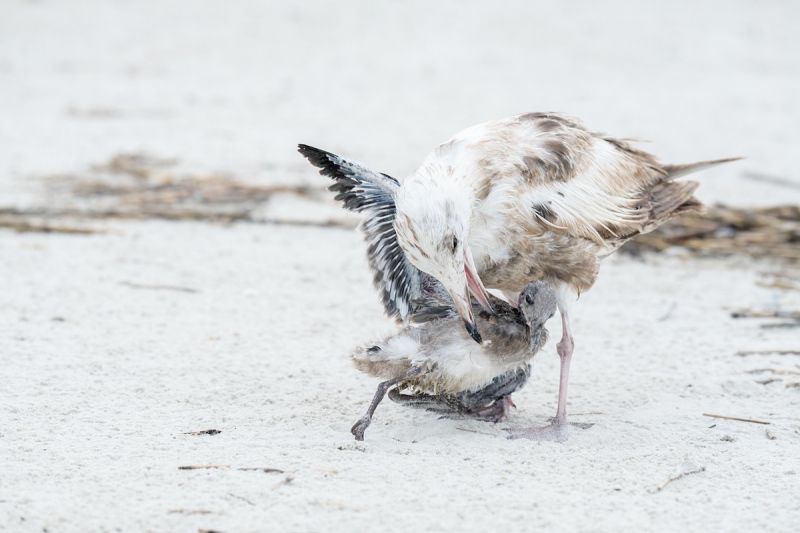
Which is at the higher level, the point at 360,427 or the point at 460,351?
the point at 460,351

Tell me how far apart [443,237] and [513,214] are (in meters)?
0.55

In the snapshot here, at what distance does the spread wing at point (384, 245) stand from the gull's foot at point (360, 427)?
2.90 feet

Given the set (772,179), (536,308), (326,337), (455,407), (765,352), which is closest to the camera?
(536,308)

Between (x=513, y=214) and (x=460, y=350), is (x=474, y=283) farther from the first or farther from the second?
(x=513, y=214)

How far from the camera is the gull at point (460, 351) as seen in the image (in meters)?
4.83

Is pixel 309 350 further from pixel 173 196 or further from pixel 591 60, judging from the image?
pixel 591 60

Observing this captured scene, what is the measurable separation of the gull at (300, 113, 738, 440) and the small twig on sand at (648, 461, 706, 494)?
0.63 m

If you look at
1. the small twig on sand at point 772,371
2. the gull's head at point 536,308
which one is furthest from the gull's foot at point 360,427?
the small twig on sand at point 772,371

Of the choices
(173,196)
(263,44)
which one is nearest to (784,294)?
(173,196)

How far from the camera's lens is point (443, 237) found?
4.64m

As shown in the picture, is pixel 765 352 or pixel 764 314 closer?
pixel 765 352

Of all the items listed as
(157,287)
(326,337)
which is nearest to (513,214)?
(326,337)

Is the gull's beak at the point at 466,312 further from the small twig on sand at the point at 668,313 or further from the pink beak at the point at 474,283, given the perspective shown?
the small twig on sand at the point at 668,313

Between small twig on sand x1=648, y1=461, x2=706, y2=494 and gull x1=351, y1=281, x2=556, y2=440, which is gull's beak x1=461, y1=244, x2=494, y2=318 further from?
small twig on sand x1=648, y1=461, x2=706, y2=494
